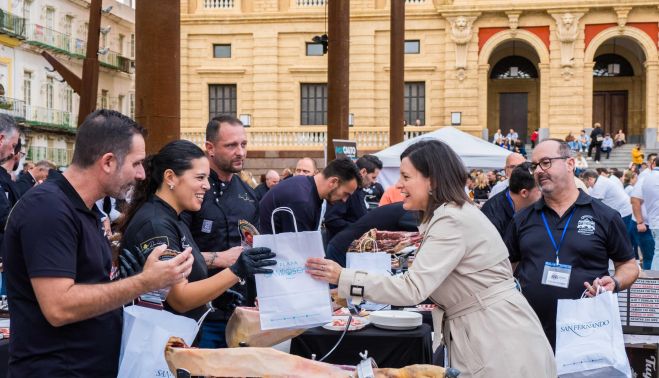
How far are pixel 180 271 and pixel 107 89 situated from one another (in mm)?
46690

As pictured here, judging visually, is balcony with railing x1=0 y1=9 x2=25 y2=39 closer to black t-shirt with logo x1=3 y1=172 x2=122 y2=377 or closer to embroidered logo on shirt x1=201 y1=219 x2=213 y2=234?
embroidered logo on shirt x1=201 y1=219 x2=213 y2=234

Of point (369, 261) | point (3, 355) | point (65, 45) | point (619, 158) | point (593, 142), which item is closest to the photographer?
point (3, 355)

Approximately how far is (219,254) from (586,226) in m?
2.29

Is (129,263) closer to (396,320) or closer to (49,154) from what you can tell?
(396,320)

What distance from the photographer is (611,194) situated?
13.3 meters

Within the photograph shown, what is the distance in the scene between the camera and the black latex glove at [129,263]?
3.36 m

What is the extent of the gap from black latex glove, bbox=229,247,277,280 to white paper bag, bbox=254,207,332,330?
0.11 feet

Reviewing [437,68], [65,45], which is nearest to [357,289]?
[437,68]

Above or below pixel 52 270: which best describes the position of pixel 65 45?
above

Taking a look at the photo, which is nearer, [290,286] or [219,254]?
[290,286]

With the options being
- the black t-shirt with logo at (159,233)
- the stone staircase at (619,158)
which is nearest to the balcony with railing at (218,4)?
the stone staircase at (619,158)

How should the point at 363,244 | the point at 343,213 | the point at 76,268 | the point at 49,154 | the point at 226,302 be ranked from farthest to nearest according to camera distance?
1. the point at 49,154
2. the point at 343,213
3. the point at 363,244
4. the point at 226,302
5. the point at 76,268

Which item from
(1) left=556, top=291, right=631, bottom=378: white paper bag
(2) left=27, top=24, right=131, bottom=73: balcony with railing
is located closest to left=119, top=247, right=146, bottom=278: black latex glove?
(1) left=556, top=291, right=631, bottom=378: white paper bag

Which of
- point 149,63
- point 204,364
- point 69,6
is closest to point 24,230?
point 204,364
